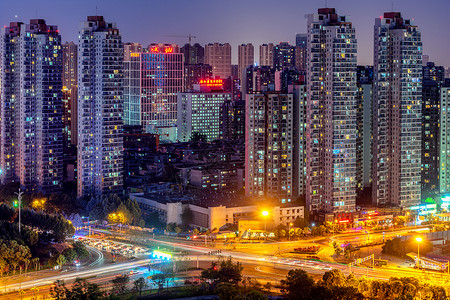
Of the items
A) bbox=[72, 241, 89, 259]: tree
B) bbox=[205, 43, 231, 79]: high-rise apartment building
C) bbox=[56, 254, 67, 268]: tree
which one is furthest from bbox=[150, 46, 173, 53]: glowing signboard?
bbox=[56, 254, 67, 268]: tree

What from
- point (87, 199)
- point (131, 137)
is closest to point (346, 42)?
point (87, 199)

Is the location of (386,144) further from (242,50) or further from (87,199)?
(242,50)

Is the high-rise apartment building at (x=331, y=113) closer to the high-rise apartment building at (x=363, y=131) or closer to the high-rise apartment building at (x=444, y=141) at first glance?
the high-rise apartment building at (x=363, y=131)

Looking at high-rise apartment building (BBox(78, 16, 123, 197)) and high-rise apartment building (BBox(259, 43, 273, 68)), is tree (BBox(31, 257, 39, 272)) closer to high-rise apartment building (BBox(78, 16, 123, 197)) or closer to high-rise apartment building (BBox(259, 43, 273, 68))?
high-rise apartment building (BBox(78, 16, 123, 197))

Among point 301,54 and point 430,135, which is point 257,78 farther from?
point 430,135

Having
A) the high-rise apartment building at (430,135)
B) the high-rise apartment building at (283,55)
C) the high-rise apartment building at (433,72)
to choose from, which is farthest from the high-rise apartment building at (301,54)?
the high-rise apartment building at (430,135)

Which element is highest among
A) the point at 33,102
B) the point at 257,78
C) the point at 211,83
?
the point at 257,78

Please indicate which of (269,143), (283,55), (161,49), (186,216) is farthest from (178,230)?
(283,55)
